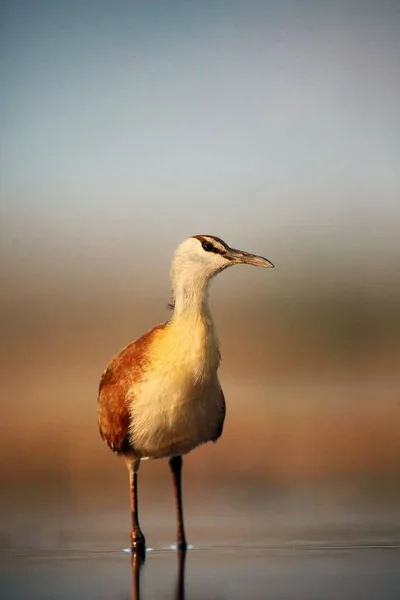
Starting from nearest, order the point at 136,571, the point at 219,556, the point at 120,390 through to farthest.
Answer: the point at 136,571 → the point at 219,556 → the point at 120,390

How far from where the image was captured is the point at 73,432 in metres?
10.1

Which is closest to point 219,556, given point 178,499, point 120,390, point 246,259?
point 178,499

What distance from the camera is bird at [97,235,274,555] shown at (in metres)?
6.11

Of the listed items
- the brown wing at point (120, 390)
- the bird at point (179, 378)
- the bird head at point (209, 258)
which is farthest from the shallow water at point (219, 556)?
the bird head at point (209, 258)

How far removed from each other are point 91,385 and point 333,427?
169 centimetres

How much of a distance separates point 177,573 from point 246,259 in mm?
1346

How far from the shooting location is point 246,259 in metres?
6.18

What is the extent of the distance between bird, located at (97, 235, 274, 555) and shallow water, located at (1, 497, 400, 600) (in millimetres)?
301

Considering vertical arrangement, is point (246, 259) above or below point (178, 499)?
above

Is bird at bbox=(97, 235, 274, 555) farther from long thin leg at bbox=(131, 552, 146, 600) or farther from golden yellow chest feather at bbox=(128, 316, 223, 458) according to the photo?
long thin leg at bbox=(131, 552, 146, 600)

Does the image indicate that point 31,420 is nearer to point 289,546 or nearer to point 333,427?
point 333,427


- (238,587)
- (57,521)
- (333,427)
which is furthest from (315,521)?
(333,427)

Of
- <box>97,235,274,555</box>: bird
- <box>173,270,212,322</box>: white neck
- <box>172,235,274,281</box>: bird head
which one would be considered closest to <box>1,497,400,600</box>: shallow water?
<box>97,235,274,555</box>: bird

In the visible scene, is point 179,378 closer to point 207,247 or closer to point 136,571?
point 207,247
